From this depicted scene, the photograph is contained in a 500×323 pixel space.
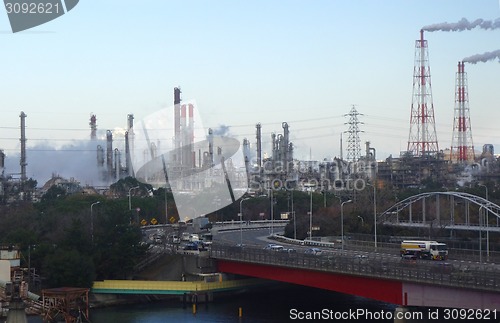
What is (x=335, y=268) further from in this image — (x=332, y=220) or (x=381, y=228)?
(x=332, y=220)

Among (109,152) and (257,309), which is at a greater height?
(109,152)

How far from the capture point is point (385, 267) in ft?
78.0

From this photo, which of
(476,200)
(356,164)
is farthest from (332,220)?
(356,164)

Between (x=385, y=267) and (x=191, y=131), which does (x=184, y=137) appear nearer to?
(x=191, y=131)

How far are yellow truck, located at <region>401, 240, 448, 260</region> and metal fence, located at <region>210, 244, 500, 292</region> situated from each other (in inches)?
49.4

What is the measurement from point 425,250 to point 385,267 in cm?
601

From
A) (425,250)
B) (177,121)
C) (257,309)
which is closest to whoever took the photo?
(257,309)

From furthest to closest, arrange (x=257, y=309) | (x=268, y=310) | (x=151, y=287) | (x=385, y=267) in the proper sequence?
1. (x=151, y=287)
2. (x=257, y=309)
3. (x=268, y=310)
4. (x=385, y=267)

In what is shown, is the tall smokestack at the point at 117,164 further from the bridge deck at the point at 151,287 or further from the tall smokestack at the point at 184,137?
the bridge deck at the point at 151,287

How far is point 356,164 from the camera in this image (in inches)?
2704

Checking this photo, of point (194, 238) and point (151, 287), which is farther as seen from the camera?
point (194, 238)

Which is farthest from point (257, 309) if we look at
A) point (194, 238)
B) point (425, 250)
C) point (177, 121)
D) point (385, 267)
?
point (177, 121)

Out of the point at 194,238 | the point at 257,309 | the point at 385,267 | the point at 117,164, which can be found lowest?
the point at 257,309

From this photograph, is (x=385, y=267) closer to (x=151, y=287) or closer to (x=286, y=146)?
(x=151, y=287)
